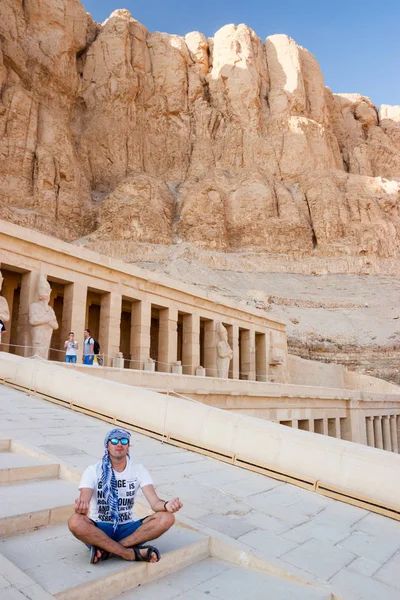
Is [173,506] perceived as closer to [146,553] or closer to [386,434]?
[146,553]

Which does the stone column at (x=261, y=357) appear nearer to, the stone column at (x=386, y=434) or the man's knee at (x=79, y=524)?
the stone column at (x=386, y=434)

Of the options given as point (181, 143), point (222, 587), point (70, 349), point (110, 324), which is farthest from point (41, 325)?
point (181, 143)

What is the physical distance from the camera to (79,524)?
2.91 metres

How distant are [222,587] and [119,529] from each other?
75cm

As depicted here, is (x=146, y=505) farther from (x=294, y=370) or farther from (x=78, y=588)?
(x=294, y=370)

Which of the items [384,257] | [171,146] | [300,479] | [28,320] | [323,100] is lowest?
[300,479]

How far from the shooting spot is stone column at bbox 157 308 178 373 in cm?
1942

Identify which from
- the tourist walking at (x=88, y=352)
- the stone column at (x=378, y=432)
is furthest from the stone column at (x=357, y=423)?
the tourist walking at (x=88, y=352)

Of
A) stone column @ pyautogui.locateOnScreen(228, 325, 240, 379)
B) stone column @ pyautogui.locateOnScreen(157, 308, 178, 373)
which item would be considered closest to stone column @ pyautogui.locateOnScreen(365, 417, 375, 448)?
stone column @ pyautogui.locateOnScreen(228, 325, 240, 379)

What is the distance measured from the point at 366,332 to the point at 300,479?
110 feet

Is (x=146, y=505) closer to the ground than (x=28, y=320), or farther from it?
closer to the ground

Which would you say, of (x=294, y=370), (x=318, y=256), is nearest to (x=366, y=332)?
(x=294, y=370)

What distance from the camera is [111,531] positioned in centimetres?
306

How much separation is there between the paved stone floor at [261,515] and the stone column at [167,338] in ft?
41.5
